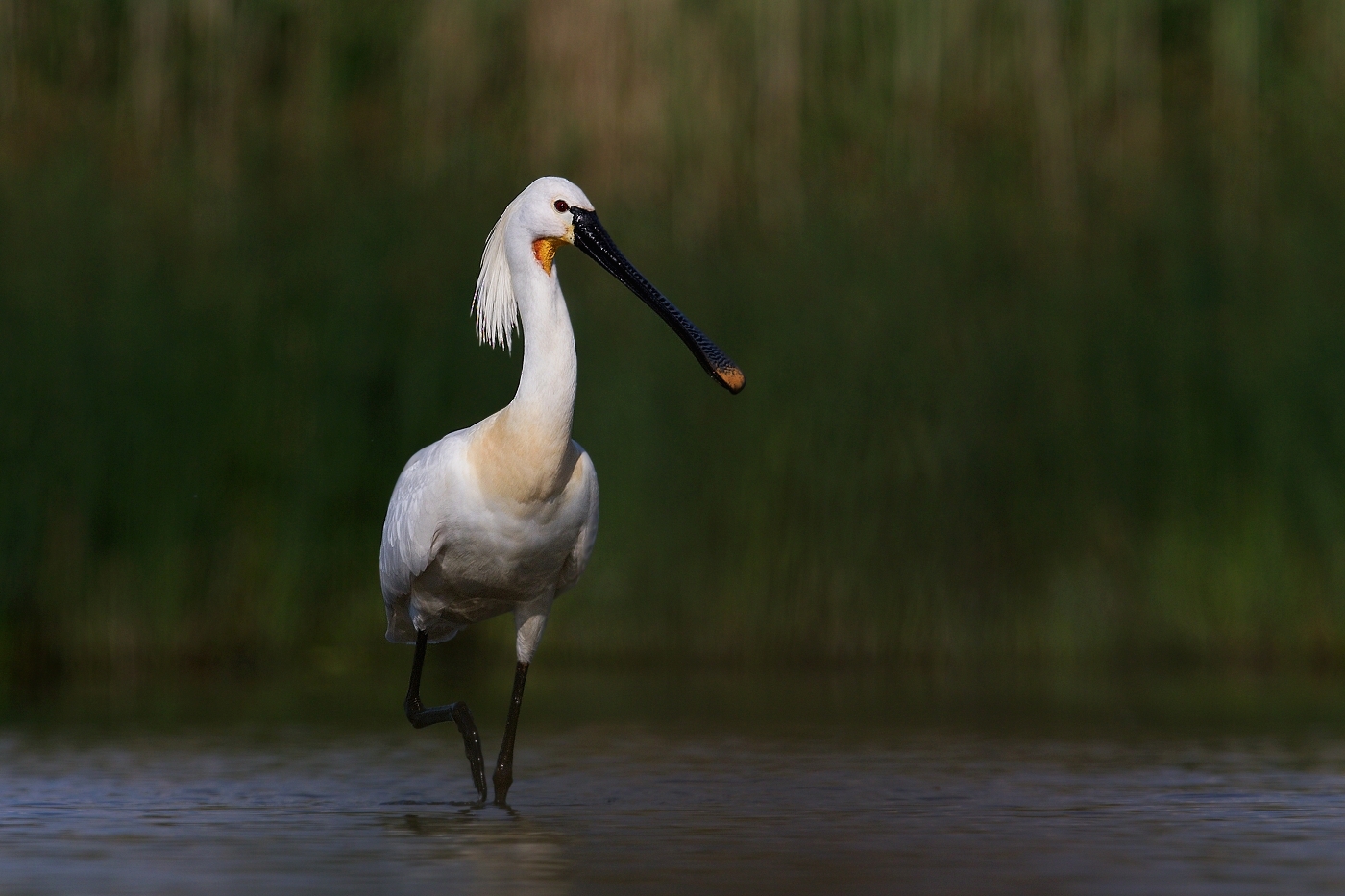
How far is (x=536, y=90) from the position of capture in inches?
573

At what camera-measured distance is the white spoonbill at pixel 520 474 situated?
7332 millimetres

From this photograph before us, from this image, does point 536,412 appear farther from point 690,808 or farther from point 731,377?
point 690,808

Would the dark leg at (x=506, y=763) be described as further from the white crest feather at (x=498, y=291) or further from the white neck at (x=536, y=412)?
the white crest feather at (x=498, y=291)

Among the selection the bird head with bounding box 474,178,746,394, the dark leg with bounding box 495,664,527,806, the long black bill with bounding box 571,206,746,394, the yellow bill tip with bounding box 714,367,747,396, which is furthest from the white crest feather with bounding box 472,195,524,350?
the dark leg with bounding box 495,664,527,806

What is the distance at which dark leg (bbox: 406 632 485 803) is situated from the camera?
311 inches

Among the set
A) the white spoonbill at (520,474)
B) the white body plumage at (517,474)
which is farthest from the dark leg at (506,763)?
the white body plumage at (517,474)

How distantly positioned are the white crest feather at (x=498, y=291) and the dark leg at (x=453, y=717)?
4.64 ft

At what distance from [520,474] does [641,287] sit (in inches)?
40.7

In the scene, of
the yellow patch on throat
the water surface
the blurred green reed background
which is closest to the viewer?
the water surface

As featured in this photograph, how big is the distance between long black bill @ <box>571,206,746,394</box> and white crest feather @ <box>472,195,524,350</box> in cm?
26

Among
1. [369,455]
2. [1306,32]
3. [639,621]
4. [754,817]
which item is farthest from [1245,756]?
[1306,32]

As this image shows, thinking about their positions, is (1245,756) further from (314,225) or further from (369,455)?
(314,225)

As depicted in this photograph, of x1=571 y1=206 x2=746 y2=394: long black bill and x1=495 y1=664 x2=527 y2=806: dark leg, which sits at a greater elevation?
x1=571 y1=206 x2=746 y2=394: long black bill

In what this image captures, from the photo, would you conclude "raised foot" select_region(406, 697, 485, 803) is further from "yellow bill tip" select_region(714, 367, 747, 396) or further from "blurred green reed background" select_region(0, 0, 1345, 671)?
"blurred green reed background" select_region(0, 0, 1345, 671)
